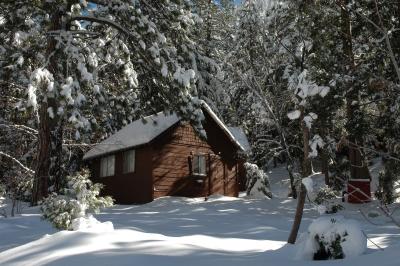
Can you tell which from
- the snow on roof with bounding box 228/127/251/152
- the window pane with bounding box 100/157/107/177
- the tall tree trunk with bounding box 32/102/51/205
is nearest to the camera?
the tall tree trunk with bounding box 32/102/51/205

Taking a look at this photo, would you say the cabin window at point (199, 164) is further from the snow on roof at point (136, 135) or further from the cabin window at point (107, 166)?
the cabin window at point (107, 166)

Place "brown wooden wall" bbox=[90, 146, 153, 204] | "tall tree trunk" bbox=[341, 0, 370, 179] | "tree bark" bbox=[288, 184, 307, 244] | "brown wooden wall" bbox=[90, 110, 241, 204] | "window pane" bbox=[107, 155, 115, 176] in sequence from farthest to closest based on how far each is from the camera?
"window pane" bbox=[107, 155, 115, 176] → "brown wooden wall" bbox=[90, 110, 241, 204] → "brown wooden wall" bbox=[90, 146, 153, 204] → "tall tree trunk" bbox=[341, 0, 370, 179] → "tree bark" bbox=[288, 184, 307, 244]

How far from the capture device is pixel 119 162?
25.6 m

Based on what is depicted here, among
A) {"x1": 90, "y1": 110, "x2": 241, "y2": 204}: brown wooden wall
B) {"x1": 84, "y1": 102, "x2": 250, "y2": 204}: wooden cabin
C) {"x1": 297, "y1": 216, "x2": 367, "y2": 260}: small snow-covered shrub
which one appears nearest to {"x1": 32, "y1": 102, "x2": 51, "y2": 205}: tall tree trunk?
{"x1": 84, "y1": 102, "x2": 250, "y2": 204}: wooden cabin

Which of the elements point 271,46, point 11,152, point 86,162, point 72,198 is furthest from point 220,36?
point 72,198

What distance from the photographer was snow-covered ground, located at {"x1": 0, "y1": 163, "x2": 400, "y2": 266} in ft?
21.6

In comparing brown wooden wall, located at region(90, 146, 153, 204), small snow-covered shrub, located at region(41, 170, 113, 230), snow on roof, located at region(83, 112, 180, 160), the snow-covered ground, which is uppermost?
snow on roof, located at region(83, 112, 180, 160)

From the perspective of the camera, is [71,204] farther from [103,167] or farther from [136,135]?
[103,167]

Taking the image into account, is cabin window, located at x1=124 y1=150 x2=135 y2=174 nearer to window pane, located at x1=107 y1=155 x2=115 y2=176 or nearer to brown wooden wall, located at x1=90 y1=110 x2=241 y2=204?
brown wooden wall, located at x1=90 y1=110 x2=241 y2=204

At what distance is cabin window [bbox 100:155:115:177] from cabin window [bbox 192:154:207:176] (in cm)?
455

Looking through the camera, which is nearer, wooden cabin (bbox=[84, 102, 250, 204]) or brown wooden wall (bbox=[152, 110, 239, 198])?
wooden cabin (bbox=[84, 102, 250, 204])

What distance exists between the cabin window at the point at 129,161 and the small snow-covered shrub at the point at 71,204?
47.5 ft

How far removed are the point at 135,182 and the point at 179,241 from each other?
1602 centimetres

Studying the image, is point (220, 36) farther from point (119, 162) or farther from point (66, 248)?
point (66, 248)
